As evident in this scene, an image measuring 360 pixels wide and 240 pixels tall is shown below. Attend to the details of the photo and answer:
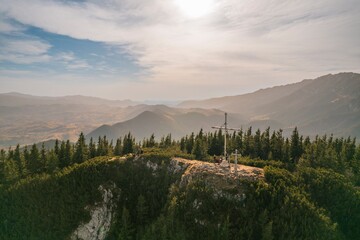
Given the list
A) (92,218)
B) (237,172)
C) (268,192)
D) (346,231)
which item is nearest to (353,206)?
(346,231)

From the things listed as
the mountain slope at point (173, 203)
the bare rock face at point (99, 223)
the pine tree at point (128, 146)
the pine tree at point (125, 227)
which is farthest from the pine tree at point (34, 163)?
the pine tree at point (125, 227)

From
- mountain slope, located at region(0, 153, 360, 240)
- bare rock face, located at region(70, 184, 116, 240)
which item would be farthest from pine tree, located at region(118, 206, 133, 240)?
bare rock face, located at region(70, 184, 116, 240)

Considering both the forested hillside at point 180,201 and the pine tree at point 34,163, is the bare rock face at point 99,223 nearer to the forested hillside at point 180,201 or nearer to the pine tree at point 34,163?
the forested hillside at point 180,201

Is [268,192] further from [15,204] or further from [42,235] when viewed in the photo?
[15,204]

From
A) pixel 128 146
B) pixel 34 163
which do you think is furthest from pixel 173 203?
pixel 34 163

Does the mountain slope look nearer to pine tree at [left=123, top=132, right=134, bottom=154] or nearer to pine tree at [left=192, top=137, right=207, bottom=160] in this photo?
pine tree at [left=192, top=137, right=207, bottom=160]
